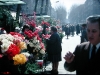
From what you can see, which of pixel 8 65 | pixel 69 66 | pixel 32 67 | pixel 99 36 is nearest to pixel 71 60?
pixel 69 66

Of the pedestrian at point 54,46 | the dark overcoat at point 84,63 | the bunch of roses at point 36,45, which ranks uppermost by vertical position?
the dark overcoat at point 84,63

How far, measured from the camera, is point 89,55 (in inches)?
110

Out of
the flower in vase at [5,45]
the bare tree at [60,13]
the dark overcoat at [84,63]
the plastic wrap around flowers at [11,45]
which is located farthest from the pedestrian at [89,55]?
the bare tree at [60,13]

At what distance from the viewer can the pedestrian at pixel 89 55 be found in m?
2.71

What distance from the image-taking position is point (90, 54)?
9.18ft

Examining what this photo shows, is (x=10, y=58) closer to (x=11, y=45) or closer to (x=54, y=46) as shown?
(x=11, y=45)

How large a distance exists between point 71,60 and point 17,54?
141cm

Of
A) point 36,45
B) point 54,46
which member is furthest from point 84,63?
point 54,46

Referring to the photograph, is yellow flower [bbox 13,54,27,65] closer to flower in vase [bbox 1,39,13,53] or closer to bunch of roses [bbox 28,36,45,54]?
flower in vase [bbox 1,39,13,53]

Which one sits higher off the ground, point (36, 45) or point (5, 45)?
point (5, 45)

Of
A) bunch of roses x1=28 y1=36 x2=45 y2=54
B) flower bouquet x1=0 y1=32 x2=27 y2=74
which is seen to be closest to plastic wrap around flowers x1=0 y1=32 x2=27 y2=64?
flower bouquet x1=0 y1=32 x2=27 y2=74

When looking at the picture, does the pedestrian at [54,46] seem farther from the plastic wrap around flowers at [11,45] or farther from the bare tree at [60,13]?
the bare tree at [60,13]

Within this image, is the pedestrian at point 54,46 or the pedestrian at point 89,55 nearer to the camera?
the pedestrian at point 89,55

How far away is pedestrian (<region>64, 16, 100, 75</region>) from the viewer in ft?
8.87
